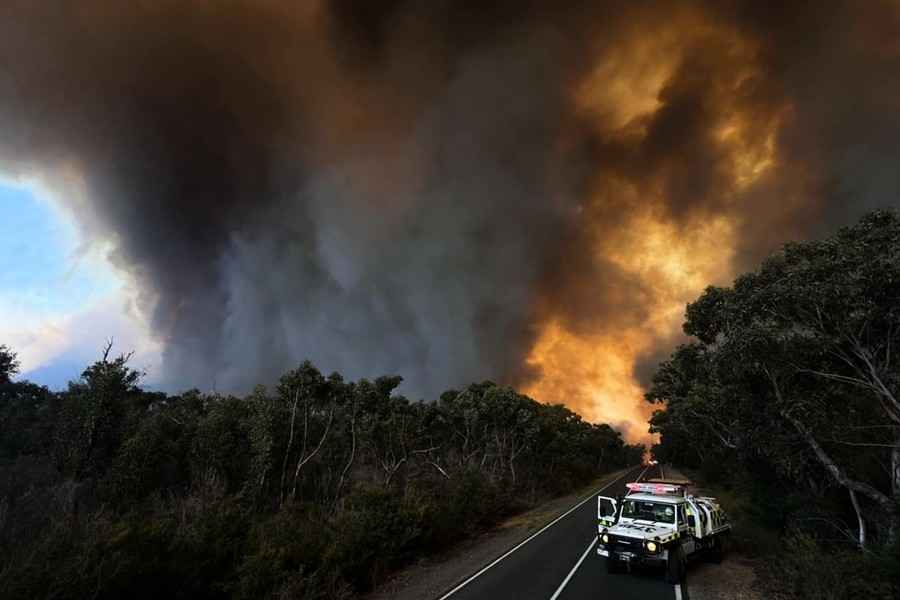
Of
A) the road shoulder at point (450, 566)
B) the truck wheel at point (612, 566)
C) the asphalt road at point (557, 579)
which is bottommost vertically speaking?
the road shoulder at point (450, 566)

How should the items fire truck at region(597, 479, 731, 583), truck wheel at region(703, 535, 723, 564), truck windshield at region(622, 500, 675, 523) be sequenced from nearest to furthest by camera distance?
1. fire truck at region(597, 479, 731, 583)
2. truck windshield at region(622, 500, 675, 523)
3. truck wheel at region(703, 535, 723, 564)

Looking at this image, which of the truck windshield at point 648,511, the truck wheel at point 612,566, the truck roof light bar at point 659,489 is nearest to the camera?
the truck wheel at point 612,566

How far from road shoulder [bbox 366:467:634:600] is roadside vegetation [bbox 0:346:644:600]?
0.59 m

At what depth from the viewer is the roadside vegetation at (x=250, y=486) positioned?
28.1ft

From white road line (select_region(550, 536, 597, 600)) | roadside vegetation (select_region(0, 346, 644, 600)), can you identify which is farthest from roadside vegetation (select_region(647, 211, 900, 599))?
roadside vegetation (select_region(0, 346, 644, 600))

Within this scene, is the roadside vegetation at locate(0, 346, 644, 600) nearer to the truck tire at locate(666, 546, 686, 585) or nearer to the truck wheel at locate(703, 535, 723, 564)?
the truck tire at locate(666, 546, 686, 585)

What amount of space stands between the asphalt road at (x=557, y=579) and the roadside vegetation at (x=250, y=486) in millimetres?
3388

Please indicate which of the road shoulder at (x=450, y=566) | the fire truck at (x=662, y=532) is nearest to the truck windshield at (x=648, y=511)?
the fire truck at (x=662, y=532)

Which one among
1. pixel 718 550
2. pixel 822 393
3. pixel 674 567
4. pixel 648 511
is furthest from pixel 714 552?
pixel 822 393

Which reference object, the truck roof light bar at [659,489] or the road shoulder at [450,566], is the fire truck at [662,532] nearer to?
the truck roof light bar at [659,489]

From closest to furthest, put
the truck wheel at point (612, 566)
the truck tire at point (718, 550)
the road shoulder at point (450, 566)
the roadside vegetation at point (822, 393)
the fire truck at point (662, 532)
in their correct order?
the roadside vegetation at point (822, 393)
the fire truck at point (662, 532)
the road shoulder at point (450, 566)
the truck wheel at point (612, 566)
the truck tire at point (718, 550)

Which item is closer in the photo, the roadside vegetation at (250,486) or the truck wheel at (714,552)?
the roadside vegetation at (250,486)

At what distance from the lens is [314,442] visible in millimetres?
33469

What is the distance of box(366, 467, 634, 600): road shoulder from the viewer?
41.3 feet
